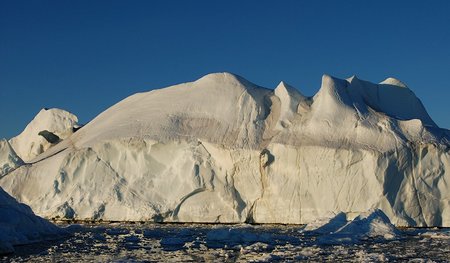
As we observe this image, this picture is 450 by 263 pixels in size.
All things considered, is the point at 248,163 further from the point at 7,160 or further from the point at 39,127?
the point at 39,127

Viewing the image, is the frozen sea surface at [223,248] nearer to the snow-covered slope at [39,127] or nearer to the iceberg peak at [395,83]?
the iceberg peak at [395,83]

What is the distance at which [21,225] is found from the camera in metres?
15.5

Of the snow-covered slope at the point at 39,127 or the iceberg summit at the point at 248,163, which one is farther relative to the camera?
the snow-covered slope at the point at 39,127

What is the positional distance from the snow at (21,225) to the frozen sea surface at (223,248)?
18.8 inches

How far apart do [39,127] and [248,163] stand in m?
14.6

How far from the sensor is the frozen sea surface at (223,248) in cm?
1188

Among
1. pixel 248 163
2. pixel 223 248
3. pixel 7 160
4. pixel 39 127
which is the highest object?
pixel 39 127

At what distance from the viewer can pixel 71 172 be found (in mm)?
24594

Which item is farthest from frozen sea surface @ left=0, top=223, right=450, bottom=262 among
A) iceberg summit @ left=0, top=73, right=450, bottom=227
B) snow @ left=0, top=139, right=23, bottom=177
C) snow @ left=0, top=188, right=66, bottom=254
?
snow @ left=0, top=139, right=23, bottom=177

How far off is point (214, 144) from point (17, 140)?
15150 millimetres

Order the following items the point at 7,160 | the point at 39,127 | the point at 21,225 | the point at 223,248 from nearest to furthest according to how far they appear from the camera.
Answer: the point at 223,248 < the point at 21,225 < the point at 7,160 < the point at 39,127

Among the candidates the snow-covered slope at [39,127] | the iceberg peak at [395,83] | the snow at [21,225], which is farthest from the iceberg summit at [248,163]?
the snow at [21,225]

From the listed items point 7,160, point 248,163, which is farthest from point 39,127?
point 248,163

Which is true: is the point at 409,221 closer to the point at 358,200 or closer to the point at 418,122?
the point at 358,200
